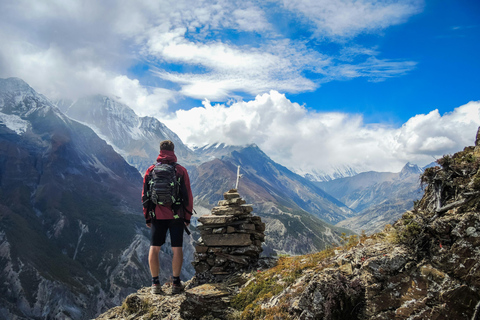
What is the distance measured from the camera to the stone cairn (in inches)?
465

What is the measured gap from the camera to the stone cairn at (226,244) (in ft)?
38.8

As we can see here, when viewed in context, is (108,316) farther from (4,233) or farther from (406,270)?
(4,233)

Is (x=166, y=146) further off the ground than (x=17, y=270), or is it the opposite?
(x=17, y=270)

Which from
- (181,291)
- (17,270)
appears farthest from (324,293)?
(17,270)

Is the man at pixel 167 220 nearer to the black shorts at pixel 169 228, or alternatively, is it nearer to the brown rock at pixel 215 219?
the black shorts at pixel 169 228

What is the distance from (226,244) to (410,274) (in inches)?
296

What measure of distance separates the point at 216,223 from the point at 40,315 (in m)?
200

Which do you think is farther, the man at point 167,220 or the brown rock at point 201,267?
the brown rock at point 201,267

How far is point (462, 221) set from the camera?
5898 mm

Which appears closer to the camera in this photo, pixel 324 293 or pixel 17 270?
pixel 324 293

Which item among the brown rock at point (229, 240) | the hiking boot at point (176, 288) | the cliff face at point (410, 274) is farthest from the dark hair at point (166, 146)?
the cliff face at point (410, 274)

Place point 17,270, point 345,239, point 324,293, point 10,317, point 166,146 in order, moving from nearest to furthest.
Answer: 1. point 324,293
2. point 345,239
3. point 166,146
4. point 10,317
5. point 17,270

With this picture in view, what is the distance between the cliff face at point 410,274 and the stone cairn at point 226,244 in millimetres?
3119

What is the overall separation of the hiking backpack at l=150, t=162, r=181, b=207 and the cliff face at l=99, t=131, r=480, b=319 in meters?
3.42
